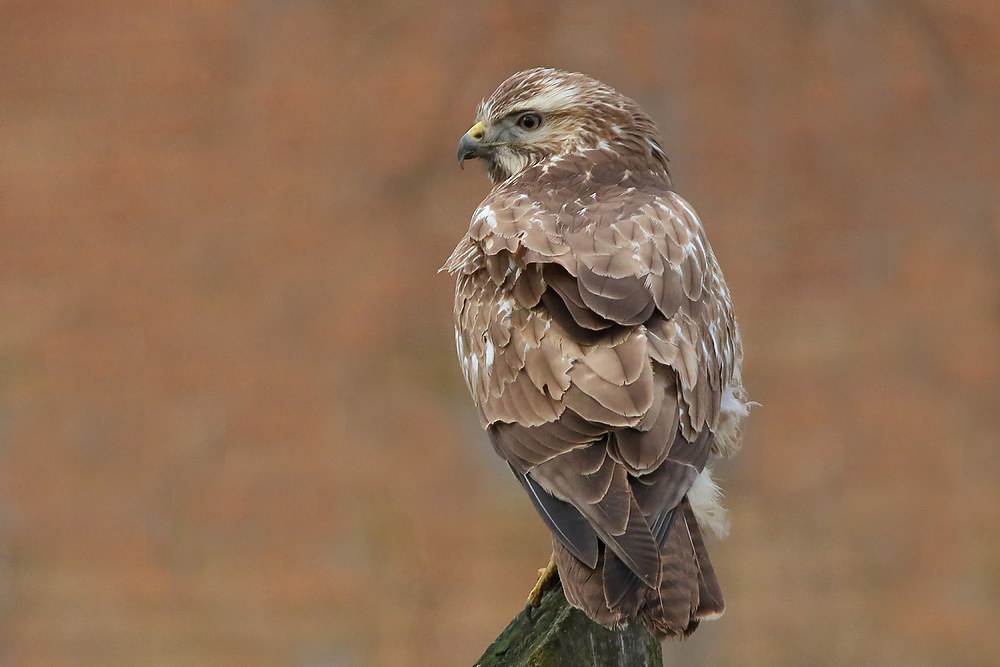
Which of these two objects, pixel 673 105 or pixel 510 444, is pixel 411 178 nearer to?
pixel 673 105

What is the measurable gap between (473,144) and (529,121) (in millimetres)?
222

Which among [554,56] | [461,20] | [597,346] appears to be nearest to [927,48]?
[554,56]

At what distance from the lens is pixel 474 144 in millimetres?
4160

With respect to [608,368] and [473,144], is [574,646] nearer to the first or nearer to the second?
[608,368]

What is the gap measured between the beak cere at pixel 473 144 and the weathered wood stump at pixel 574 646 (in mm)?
1881

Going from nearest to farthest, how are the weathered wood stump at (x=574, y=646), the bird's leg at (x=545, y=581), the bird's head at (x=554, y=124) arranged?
the weathered wood stump at (x=574, y=646) → the bird's leg at (x=545, y=581) → the bird's head at (x=554, y=124)

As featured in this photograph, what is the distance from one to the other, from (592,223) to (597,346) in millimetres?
541

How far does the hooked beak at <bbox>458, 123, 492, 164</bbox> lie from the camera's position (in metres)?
4.14

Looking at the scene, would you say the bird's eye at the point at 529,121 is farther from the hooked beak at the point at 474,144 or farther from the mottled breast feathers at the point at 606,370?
the mottled breast feathers at the point at 606,370

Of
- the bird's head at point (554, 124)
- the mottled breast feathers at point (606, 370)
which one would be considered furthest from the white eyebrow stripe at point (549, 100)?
the mottled breast feathers at point (606, 370)

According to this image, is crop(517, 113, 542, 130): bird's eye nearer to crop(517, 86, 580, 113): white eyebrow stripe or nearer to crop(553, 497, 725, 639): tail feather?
crop(517, 86, 580, 113): white eyebrow stripe

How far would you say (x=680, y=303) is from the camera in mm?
3270

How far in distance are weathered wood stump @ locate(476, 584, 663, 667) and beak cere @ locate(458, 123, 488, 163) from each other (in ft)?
6.17

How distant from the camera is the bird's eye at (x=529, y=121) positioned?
162 inches
